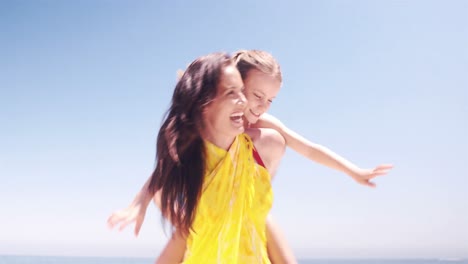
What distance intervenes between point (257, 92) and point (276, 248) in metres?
0.94

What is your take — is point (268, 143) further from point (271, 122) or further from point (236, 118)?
point (236, 118)

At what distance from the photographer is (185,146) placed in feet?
8.57

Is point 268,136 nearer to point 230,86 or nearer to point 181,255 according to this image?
point 230,86

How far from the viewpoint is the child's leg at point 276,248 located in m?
2.77

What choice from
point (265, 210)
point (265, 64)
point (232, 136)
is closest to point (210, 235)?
point (265, 210)

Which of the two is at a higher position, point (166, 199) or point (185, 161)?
point (185, 161)

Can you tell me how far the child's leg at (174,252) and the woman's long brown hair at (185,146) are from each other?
0.15 meters

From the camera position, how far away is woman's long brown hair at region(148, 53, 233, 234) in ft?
8.36

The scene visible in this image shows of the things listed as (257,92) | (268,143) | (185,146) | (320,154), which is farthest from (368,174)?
(185,146)

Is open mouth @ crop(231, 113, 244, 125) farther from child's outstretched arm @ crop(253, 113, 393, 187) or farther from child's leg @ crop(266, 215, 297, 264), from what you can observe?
child's leg @ crop(266, 215, 297, 264)

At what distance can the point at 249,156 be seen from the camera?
8.71 feet

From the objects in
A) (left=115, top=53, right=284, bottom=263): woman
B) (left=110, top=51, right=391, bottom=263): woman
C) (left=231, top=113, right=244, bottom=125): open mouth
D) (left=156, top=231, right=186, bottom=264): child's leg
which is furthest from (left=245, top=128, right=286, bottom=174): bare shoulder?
(left=156, top=231, right=186, bottom=264): child's leg

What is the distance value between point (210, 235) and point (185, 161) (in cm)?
43

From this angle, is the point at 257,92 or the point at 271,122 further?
the point at 271,122
